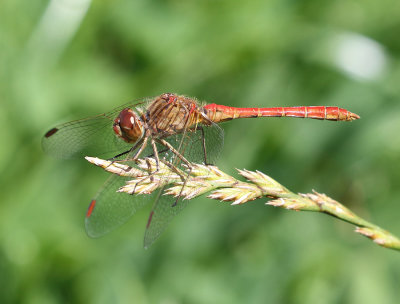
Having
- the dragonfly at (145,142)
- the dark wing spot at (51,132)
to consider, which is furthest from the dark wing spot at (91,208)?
the dark wing spot at (51,132)

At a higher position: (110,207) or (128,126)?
(128,126)

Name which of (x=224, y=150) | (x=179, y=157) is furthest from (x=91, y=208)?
(x=224, y=150)

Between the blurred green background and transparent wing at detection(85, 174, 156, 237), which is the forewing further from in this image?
the blurred green background

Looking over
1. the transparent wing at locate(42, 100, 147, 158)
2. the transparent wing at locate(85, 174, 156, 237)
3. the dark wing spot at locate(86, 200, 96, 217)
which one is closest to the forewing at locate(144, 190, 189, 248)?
the transparent wing at locate(85, 174, 156, 237)

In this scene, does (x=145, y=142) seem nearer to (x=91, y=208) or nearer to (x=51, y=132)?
(x=91, y=208)

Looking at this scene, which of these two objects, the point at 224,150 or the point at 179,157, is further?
the point at 224,150

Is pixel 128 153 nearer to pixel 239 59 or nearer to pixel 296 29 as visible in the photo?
pixel 239 59

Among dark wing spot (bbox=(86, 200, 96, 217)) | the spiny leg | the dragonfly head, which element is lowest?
dark wing spot (bbox=(86, 200, 96, 217))
